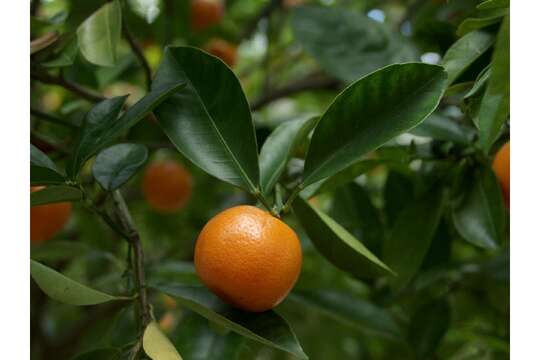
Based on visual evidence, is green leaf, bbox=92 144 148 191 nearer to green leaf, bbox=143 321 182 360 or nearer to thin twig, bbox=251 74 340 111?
green leaf, bbox=143 321 182 360

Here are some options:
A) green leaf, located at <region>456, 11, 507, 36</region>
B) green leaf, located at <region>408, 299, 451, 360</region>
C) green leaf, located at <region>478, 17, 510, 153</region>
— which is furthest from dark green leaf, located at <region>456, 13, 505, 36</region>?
green leaf, located at <region>408, 299, 451, 360</region>

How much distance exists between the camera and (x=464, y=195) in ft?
2.76

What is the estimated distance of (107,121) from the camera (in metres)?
0.70

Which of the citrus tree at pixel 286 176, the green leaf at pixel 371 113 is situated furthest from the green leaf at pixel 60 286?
the green leaf at pixel 371 113

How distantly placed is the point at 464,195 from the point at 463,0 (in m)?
0.26

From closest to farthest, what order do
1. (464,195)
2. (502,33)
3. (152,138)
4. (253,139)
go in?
(502,33), (253,139), (464,195), (152,138)

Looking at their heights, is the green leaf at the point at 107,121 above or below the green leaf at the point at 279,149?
above

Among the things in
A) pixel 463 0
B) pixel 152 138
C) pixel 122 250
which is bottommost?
pixel 122 250

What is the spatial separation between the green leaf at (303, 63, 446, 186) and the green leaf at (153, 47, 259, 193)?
2.4 inches

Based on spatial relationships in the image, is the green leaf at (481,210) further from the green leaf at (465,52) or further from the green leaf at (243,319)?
the green leaf at (243,319)

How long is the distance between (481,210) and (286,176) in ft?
0.87

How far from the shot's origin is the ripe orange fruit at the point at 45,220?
83 cm
